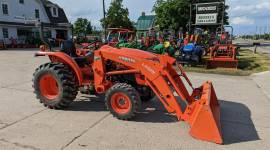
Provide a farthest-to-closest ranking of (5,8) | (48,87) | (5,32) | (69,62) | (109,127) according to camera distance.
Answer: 1. (5,8)
2. (5,32)
3. (48,87)
4. (69,62)
5. (109,127)

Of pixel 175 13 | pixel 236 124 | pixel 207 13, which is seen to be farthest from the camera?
pixel 175 13

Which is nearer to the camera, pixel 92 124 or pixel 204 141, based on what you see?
pixel 204 141

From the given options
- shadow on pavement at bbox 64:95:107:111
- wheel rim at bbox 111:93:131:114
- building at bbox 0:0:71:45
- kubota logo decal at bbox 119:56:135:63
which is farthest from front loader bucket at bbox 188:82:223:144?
building at bbox 0:0:71:45

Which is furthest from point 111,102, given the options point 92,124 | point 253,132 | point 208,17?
point 208,17

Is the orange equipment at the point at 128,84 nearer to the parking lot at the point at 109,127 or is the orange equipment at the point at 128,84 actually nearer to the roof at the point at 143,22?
the parking lot at the point at 109,127

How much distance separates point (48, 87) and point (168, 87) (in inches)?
107

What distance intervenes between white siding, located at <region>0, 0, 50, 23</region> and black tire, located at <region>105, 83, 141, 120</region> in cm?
2823

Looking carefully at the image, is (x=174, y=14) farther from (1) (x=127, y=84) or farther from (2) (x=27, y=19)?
(1) (x=127, y=84)

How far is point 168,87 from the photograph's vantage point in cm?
420

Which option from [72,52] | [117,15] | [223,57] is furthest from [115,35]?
[117,15]

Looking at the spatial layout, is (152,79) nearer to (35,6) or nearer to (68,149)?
(68,149)

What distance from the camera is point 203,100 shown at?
13.3 ft

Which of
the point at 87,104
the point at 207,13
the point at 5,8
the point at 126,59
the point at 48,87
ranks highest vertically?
the point at 5,8

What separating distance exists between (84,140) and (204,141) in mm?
1766
